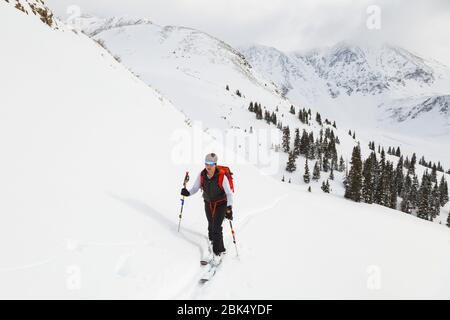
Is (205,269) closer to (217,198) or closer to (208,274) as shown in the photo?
(208,274)

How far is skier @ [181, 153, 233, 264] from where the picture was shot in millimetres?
8383

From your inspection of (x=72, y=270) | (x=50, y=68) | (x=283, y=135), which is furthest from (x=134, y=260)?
(x=283, y=135)

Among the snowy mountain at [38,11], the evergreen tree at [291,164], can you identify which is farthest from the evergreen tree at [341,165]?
the snowy mountain at [38,11]

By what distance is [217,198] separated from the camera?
8.53 metres

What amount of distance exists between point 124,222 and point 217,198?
8.16 ft

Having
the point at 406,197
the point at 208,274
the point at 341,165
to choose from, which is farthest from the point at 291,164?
the point at 208,274

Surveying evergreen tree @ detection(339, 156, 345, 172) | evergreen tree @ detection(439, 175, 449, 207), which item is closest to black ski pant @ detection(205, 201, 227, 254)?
evergreen tree @ detection(339, 156, 345, 172)

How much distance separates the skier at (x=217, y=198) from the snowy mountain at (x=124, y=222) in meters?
0.68

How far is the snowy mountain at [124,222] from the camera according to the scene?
657cm

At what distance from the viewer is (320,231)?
1192cm

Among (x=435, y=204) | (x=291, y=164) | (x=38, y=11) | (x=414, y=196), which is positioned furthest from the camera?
(x=414, y=196)

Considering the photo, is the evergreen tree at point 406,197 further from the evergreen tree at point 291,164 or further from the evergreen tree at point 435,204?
the evergreen tree at point 291,164

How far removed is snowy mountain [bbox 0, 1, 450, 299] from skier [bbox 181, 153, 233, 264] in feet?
2.22
